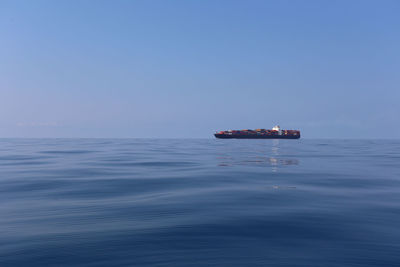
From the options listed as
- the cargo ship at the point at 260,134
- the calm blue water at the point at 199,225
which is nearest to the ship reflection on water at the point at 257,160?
the calm blue water at the point at 199,225

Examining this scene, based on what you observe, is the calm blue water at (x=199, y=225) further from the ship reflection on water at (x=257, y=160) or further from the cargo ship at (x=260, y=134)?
the cargo ship at (x=260, y=134)

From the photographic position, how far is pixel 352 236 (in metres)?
6.41

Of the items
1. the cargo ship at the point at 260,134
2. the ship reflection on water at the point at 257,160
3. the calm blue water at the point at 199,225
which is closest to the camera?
the calm blue water at the point at 199,225

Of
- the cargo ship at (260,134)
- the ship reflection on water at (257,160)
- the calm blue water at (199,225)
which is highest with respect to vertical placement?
the cargo ship at (260,134)

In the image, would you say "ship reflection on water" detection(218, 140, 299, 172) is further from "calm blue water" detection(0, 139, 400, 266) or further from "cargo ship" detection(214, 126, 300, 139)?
"cargo ship" detection(214, 126, 300, 139)

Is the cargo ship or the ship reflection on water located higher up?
the cargo ship

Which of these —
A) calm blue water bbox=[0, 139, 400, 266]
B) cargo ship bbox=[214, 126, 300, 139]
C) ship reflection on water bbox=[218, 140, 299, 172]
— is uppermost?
cargo ship bbox=[214, 126, 300, 139]

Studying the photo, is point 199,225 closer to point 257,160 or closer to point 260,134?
point 257,160

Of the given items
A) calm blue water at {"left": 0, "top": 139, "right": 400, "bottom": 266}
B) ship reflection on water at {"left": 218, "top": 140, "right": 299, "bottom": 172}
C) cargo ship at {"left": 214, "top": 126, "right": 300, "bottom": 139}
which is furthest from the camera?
cargo ship at {"left": 214, "top": 126, "right": 300, "bottom": 139}

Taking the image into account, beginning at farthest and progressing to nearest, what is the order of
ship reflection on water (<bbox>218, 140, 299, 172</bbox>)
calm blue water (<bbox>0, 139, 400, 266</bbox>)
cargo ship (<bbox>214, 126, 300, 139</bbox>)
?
1. cargo ship (<bbox>214, 126, 300, 139</bbox>)
2. ship reflection on water (<bbox>218, 140, 299, 172</bbox>)
3. calm blue water (<bbox>0, 139, 400, 266</bbox>)

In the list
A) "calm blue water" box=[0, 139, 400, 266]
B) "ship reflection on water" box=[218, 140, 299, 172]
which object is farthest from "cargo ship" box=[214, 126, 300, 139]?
"calm blue water" box=[0, 139, 400, 266]

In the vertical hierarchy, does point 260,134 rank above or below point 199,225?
above

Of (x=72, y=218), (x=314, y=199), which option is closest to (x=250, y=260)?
(x=72, y=218)

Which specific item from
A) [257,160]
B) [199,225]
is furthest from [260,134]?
[199,225]
